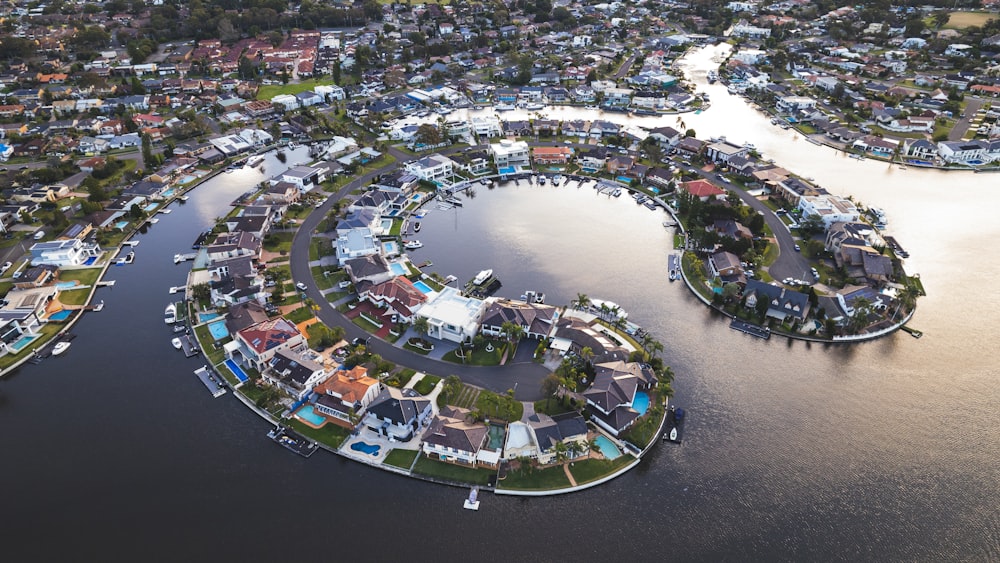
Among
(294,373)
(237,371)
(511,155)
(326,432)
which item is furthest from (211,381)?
(511,155)

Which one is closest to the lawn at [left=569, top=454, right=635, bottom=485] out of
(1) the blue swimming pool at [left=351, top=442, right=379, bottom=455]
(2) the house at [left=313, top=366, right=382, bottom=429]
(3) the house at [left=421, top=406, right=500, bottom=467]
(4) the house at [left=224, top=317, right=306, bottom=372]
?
(3) the house at [left=421, top=406, right=500, bottom=467]

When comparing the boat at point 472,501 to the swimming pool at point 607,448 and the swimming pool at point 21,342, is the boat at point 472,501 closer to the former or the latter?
the swimming pool at point 607,448

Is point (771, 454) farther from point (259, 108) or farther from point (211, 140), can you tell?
point (259, 108)

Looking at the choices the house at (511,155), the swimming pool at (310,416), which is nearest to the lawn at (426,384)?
the swimming pool at (310,416)

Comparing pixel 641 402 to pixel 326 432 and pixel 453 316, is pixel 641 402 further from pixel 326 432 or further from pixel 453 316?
pixel 326 432

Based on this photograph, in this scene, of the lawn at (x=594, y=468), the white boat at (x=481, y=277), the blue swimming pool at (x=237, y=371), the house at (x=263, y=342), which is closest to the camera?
the lawn at (x=594, y=468)

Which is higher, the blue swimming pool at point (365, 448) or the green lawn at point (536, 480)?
the blue swimming pool at point (365, 448)

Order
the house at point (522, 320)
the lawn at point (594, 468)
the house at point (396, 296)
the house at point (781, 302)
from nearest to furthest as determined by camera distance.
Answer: the lawn at point (594, 468)
the house at point (522, 320)
the house at point (781, 302)
the house at point (396, 296)
